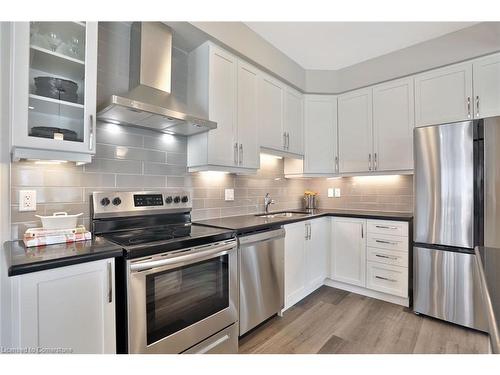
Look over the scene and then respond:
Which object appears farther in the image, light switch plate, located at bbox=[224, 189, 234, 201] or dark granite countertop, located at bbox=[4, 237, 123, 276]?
light switch plate, located at bbox=[224, 189, 234, 201]

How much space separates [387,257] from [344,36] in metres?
2.30

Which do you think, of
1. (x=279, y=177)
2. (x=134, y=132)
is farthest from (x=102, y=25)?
(x=279, y=177)

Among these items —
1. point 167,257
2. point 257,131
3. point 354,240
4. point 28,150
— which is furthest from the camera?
point 354,240

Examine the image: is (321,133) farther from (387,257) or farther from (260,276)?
(260,276)

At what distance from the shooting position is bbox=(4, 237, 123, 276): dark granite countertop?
1070mm

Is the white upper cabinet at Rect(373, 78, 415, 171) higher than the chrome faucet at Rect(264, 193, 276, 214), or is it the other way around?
the white upper cabinet at Rect(373, 78, 415, 171)

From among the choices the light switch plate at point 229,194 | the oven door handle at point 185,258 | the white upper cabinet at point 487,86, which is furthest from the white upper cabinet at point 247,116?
the white upper cabinet at point 487,86

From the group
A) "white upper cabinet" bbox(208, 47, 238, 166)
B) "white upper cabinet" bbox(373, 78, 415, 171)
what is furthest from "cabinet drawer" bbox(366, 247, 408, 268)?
"white upper cabinet" bbox(208, 47, 238, 166)

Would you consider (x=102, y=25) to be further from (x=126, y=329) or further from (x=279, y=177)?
(x=279, y=177)

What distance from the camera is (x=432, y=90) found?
2.71m

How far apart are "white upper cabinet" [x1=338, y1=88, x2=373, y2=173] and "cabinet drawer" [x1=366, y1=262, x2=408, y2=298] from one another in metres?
1.14

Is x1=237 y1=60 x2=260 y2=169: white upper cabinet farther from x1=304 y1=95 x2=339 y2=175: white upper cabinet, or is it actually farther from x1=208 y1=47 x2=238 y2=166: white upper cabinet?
x1=304 y1=95 x2=339 y2=175: white upper cabinet

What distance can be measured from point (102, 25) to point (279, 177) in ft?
7.70

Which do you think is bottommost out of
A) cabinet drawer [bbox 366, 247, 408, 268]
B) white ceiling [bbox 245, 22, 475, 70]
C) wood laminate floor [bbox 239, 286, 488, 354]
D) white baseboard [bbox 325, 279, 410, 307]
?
wood laminate floor [bbox 239, 286, 488, 354]
